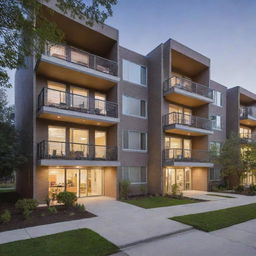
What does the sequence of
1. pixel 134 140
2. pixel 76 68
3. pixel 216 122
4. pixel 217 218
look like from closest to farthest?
pixel 217 218 → pixel 76 68 → pixel 134 140 → pixel 216 122

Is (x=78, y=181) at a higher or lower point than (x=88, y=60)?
lower

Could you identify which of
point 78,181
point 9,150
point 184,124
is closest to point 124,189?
point 78,181

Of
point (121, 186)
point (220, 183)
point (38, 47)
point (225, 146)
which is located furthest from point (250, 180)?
point (38, 47)

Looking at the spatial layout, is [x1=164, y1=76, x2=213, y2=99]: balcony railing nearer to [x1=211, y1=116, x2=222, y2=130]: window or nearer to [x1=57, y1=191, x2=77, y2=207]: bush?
[x1=211, y1=116, x2=222, y2=130]: window

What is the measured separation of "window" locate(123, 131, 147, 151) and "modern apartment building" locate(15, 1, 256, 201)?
86mm

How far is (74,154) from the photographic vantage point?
1338 centimetres

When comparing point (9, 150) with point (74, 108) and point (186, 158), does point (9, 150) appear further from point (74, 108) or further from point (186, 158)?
point (186, 158)

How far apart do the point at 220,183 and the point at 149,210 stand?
14.7m

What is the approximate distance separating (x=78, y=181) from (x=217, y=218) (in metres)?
9.36

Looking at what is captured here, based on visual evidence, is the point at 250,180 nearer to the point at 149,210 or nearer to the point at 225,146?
the point at 225,146

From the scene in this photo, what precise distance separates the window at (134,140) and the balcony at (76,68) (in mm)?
4264

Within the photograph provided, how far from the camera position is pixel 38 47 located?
20.9 ft

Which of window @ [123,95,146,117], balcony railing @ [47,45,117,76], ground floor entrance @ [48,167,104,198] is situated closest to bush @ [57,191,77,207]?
ground floor entrance @ [48,167,104,198]

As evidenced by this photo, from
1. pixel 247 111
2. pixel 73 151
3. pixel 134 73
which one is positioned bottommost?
pixel 73 151
